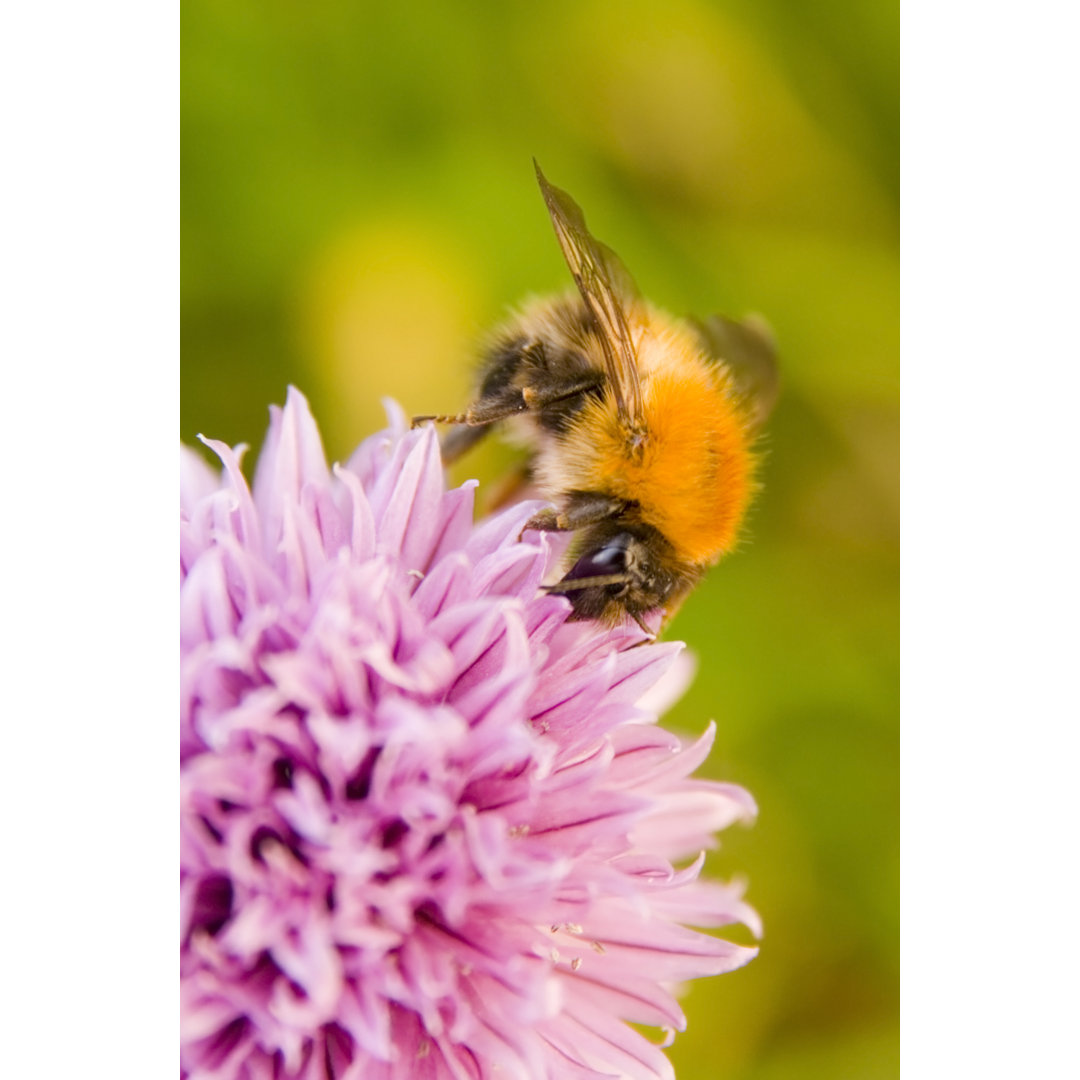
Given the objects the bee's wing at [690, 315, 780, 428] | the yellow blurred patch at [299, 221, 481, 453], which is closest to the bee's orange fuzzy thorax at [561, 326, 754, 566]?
the bee's wing at [690, 315, 780, 428]

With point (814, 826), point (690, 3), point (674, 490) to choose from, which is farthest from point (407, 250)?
point (814, 826)

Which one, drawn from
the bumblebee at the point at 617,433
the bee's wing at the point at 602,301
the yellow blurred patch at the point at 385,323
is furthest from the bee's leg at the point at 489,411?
the yellow blurred patch at the point at 385,323

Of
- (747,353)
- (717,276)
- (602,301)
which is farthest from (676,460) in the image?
(717,276)

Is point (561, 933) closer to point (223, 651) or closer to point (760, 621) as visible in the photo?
point (223, 651)

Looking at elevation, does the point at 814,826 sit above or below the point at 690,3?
below

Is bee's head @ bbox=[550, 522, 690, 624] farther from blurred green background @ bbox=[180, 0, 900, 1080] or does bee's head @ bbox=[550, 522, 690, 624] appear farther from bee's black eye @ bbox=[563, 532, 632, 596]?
blurred green background @ bbox=[180, 0, 900, 1080]
